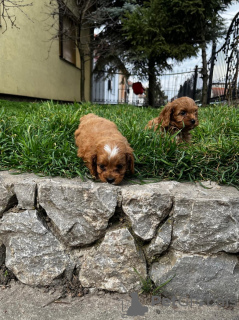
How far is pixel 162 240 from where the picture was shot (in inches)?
96.8

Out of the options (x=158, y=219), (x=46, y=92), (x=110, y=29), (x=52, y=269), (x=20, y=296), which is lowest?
(x=20, y=296)

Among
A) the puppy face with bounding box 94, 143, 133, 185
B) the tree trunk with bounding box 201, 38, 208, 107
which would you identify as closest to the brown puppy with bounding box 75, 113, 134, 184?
the puppy face with bounding box 94, 143, 133, 185

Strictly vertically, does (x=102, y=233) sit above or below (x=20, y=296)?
above

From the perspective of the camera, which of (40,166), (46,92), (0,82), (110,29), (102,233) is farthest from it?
(110,29)

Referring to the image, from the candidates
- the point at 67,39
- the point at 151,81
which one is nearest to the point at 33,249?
the point at 67,39

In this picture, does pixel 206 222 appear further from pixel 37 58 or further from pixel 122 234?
pixel 37 58

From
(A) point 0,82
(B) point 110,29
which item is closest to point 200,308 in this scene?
(A) point 0,82

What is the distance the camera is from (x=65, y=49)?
39.8 ft

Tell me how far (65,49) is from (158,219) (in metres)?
11.5

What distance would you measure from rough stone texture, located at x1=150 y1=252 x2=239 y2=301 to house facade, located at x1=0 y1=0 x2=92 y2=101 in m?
6.65

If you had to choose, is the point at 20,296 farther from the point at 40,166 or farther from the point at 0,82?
the point at 0,82

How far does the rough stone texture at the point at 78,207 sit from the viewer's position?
247 centimetres

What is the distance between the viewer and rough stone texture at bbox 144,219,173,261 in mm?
2459

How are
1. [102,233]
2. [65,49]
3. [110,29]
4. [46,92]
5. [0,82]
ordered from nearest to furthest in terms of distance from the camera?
1. [102,233]
2. [0,82]
3. [46,92]
4. [65,49]
5. [110,29]
